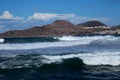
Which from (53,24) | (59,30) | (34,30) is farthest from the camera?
(53,24)

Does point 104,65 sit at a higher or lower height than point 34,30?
Answer: lower

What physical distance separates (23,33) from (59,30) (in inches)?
1013

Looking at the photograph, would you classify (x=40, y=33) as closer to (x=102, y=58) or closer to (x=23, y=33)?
(x=23, y=33)

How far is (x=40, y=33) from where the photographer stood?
13612cm

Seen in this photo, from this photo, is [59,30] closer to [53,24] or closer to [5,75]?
[53,24]

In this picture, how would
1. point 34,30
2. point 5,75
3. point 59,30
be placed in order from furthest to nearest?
point 59,30 < point 34,30 < point 5,75

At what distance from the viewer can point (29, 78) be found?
51.4ft

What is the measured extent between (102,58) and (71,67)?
2.66m

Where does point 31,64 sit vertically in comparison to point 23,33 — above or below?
below

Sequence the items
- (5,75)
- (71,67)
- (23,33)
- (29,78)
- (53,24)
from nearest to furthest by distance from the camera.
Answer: (29,78) → (5,75) → (71,67) → (23,33) → (53,24)

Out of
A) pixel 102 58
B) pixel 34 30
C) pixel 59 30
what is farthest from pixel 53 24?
pixel 102 58

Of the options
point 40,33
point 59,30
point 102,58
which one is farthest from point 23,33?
point 102,58

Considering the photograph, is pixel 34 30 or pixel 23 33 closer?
pixel 23 33

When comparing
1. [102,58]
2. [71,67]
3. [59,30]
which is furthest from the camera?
[59,30]
